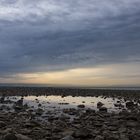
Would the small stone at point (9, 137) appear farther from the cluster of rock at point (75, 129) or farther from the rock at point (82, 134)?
the rock at point (82, 134)

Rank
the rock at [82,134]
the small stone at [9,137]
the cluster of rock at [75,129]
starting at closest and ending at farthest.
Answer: the small stone at [9,137] < the cluster of rock at [75,129] < the rock at [82,134]

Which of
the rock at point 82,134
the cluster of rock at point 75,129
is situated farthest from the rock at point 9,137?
the rock at point 82,134

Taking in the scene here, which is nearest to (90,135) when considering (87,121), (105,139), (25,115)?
(105,139)

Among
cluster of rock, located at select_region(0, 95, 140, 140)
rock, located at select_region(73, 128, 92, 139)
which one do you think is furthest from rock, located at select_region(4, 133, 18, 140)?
rock, located at select_region(73, 128, 92, 139)

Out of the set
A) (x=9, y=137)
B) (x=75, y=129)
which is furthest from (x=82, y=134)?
(x=9, y=137)

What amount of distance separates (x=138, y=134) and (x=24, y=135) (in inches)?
271

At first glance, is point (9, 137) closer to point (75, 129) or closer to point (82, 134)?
point (82, 134)

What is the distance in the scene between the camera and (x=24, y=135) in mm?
22969

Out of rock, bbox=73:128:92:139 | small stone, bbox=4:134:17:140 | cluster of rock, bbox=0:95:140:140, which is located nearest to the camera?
small stone, bbox=4:134:17:140

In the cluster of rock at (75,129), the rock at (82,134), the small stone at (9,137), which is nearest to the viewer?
the small stone at (9,137)

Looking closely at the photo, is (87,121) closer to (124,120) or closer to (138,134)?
(124,120)

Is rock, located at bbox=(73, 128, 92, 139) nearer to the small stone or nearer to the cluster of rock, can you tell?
the cluster of rock

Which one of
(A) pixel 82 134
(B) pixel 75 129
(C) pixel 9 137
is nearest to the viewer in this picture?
(C) pixel 9 137

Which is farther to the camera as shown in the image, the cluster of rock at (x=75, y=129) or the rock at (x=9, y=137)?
the cluster of rock at (x=75, y=129)
